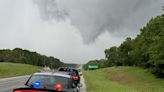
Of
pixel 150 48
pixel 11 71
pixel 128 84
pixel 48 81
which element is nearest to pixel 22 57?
pixel 11 71

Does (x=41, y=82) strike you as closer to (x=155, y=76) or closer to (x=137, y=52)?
(x=155, y=76)

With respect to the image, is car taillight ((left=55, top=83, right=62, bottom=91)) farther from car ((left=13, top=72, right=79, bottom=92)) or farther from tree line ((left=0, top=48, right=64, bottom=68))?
tree line ((left=0, top=48, right=64, bottom=68))

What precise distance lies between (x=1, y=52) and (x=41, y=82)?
163386mm

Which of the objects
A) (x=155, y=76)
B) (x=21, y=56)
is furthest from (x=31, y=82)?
(x=21, y=56)

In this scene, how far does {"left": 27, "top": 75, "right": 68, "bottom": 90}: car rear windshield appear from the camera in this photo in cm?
1370

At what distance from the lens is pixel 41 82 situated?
1381 centimetres

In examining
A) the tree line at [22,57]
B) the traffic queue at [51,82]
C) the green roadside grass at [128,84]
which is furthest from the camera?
the tree line at [22,57]

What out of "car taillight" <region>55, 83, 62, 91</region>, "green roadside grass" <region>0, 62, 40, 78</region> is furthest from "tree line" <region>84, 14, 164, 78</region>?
"car taillight" <region>55, 83, 62, 91</region>

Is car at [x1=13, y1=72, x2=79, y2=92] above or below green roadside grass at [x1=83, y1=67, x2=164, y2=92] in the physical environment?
below

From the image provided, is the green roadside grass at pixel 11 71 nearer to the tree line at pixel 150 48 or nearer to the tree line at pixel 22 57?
the tree line at pixel 150 48

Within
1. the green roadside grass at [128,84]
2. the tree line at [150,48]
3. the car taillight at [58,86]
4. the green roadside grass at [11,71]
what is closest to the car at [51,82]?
the car taillight at [58,86]

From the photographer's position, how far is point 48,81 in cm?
1393

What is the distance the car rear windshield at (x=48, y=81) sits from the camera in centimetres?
1370

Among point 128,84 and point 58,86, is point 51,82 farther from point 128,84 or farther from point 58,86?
point 128,84
